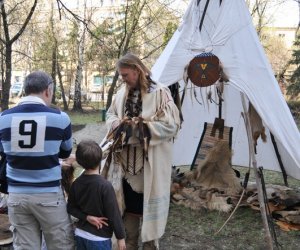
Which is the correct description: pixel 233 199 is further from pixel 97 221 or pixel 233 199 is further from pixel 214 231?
pixel 97 221

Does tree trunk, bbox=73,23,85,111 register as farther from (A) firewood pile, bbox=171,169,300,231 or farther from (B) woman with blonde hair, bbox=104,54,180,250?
(B) woman with blonde hair, bbox=104,54,180,250

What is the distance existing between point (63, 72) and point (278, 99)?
24907 mm

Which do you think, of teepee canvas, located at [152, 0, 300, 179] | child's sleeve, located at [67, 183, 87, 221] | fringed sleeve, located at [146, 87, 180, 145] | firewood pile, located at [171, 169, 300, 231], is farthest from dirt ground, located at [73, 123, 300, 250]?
child's sleeve, located at [67, 183, 87, 221]

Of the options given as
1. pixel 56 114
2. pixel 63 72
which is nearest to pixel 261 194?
pixel 56 114

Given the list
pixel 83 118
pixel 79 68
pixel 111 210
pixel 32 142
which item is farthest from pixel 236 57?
pixel 79 68

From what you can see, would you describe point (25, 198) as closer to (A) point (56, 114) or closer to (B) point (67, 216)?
(B) point (67, 216)

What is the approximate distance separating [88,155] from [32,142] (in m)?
0.38

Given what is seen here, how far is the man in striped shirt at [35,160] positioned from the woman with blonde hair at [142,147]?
69 centimetres

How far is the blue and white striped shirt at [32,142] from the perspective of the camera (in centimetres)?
225

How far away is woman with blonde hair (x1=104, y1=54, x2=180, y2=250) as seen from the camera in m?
2.98

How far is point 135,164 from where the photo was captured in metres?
3.08

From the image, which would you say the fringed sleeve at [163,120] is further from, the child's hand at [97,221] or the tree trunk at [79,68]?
the tree trunk at [79,68]

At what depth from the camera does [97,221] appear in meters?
2.44

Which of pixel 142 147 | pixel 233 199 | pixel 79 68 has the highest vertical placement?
pixel 79 68
